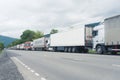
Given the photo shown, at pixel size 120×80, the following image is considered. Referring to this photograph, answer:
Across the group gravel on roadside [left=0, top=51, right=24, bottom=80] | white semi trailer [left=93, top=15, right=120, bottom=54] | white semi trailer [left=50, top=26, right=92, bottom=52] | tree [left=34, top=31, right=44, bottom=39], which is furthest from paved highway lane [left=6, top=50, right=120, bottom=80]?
tree [left=34, top=31, right=44, bottom=39]

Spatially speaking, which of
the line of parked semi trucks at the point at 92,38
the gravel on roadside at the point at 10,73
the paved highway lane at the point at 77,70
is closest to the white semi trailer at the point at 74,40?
the line of parked semi trucks at the point at 92,38

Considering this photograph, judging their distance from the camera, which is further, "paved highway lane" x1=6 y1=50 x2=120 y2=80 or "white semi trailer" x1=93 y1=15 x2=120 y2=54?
"white semi trailer" x1=93 y1=15 x2=120 y2=54

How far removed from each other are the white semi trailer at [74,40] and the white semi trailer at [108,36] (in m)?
5.18

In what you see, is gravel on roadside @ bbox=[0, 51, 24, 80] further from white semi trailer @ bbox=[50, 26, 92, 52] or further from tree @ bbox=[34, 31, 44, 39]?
tree @ bbox=[34, 31, 44, 39]

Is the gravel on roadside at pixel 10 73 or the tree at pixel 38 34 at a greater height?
the tree at pixel 38 34

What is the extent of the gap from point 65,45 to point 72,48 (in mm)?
2943

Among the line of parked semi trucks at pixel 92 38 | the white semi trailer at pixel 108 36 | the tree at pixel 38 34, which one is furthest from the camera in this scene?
the tree at pixel 38 34

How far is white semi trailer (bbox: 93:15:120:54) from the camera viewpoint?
3104cm

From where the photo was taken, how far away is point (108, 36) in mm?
32688

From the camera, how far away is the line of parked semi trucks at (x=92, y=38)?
3153 centimetres

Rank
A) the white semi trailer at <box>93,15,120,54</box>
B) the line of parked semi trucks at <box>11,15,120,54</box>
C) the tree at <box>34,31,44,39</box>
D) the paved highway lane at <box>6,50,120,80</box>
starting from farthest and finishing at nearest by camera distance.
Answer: the tree at <box>34,31,44,39</box> → the line of parked semi trucks at <box>11,15,120,54</box> → the white semi trailer at <box>93,15,120,54</box> → the paved highway lane at <box>6,50,120,80</box>

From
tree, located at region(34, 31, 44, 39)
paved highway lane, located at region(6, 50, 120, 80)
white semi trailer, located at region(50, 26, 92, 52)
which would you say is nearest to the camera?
paved highway lane, located at region(6, 50, 120, 80)

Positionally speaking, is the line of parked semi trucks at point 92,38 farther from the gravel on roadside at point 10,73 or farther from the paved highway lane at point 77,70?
the gravel on roadside at point 10,73

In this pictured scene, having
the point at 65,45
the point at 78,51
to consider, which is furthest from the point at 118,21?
the point at 65,45
